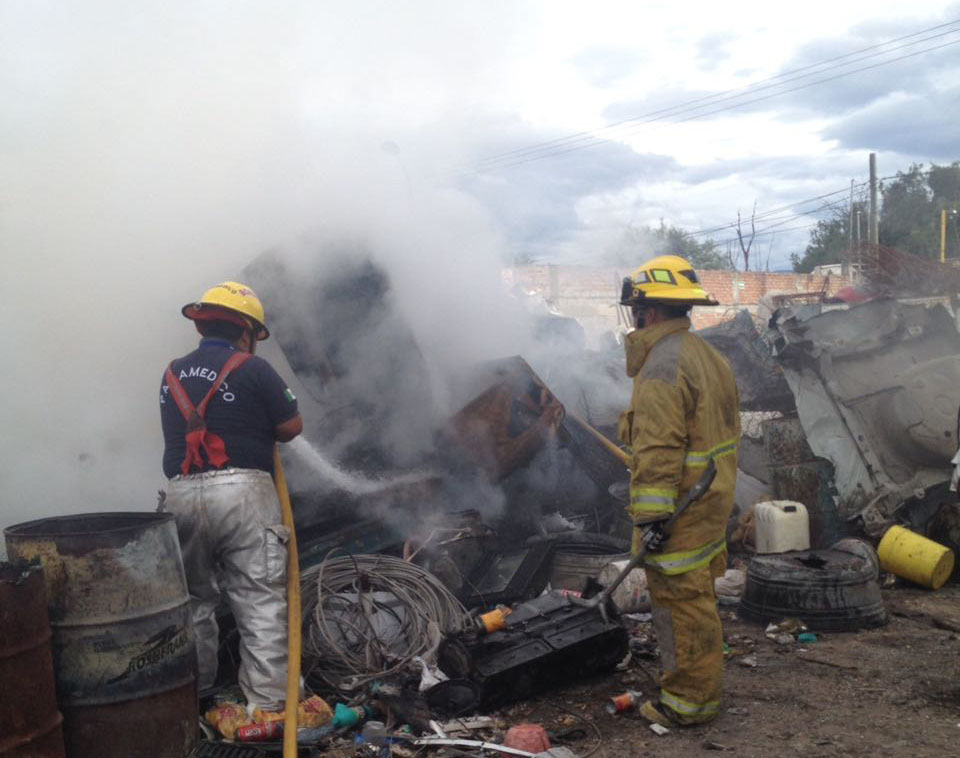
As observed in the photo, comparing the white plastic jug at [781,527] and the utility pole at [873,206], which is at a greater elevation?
the utility pole at [873,206]

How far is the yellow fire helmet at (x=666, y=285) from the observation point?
3605 millimetres

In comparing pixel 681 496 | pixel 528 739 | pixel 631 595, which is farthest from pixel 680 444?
pixel 631 595

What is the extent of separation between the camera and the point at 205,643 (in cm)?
360

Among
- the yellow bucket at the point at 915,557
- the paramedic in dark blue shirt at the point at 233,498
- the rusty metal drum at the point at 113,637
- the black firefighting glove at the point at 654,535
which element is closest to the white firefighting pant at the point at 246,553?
the paramedic in dark blue shirt at the point at 233,498

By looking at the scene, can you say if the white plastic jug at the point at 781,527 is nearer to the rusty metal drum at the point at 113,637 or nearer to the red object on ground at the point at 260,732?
the red object on ground at the point at 260,732

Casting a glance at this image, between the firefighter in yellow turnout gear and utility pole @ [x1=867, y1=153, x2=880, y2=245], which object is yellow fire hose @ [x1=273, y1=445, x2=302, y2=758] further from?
utility pole @ [x1=867, y1=153, x2=880, y2=245]

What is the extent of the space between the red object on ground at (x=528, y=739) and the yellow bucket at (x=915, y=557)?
133 inches

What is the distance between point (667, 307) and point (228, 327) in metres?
1.92

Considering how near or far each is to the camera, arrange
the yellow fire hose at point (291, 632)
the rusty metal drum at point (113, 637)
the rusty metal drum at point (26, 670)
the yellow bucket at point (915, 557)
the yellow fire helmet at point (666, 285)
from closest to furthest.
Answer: the rusty metal drum at point (26, 670) < the rusty metal drum at point (113, 637) < the yellow fire hose at point (291, 632) < the yellow fire helmet at point (666, 285) < the yellow bucket at point (915, 557)

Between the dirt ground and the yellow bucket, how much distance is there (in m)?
0.76

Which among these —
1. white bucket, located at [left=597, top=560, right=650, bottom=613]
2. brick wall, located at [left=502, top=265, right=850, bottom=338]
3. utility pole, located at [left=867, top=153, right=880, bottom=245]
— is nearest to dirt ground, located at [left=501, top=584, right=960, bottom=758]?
white bucket, located at [left=597, top=560, right=650, bottom=613]

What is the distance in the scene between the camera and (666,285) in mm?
3641

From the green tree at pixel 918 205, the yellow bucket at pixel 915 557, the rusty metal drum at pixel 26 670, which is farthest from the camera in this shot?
the green tree at pixel 918 205

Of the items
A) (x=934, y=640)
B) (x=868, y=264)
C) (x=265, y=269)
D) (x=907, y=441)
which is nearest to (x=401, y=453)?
(x=265, y=269)
